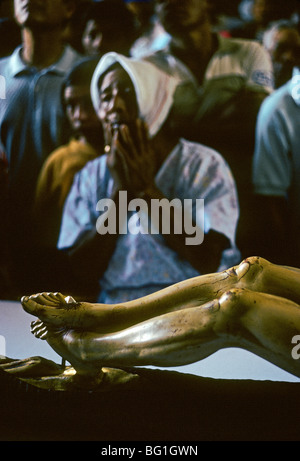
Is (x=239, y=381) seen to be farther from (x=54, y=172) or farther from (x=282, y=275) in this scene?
(x=54, y=172)

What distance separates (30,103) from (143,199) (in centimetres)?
106

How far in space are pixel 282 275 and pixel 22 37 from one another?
2.71 meters

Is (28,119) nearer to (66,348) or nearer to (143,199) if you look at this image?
(143,199)

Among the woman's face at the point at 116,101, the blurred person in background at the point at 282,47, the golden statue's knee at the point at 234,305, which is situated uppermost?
the blurred person in background at the point at 282,47

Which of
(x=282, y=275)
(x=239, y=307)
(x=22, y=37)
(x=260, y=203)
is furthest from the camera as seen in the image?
(x=22, y=37)

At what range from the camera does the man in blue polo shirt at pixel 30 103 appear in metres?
3.38

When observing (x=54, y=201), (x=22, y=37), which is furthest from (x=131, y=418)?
(x=22, y=37)

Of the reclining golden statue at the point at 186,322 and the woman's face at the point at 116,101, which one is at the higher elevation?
the woman's face at the point at 116,101

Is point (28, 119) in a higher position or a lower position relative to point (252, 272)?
higher

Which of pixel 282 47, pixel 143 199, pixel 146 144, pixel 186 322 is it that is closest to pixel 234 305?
pixel 186 322

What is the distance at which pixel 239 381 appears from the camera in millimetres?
1878

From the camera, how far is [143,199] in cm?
332

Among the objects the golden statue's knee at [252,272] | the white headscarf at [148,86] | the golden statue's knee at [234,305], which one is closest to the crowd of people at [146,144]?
the white headscarf at [148,86]

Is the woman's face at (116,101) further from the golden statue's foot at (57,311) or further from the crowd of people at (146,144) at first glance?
the golden statue's foot at (57,311)
